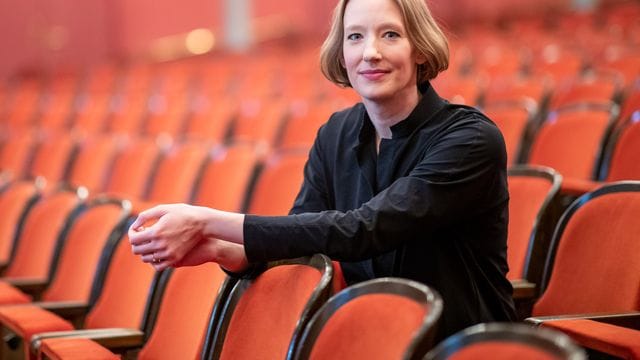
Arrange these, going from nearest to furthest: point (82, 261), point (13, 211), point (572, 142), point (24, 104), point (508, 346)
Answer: point (508, 346)
point (82, 261)
point (572, 142)
point (13, 211)
point (24, 104)

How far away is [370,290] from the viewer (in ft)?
1.47

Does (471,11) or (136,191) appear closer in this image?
(136,191)

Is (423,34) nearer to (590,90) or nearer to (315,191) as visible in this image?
(315,191)

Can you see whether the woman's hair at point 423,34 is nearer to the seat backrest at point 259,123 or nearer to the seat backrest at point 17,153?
the seat backrest at point 259,123

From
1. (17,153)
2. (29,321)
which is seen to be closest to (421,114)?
(29,321)

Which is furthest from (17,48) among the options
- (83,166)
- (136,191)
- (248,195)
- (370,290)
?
(370,290)

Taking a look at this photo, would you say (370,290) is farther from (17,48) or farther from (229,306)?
(17,48)

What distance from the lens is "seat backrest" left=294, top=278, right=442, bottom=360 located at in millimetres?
405

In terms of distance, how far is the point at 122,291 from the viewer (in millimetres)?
780

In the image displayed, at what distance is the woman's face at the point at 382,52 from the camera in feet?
1.81

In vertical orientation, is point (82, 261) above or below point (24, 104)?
below

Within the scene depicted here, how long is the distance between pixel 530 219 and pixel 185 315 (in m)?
0.29

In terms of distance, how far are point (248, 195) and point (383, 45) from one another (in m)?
0.52

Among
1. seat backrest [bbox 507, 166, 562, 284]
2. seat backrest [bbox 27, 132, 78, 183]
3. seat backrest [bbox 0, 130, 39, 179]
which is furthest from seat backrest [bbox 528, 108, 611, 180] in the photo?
seat backrest [bbox 0, 130, 39, 179]
